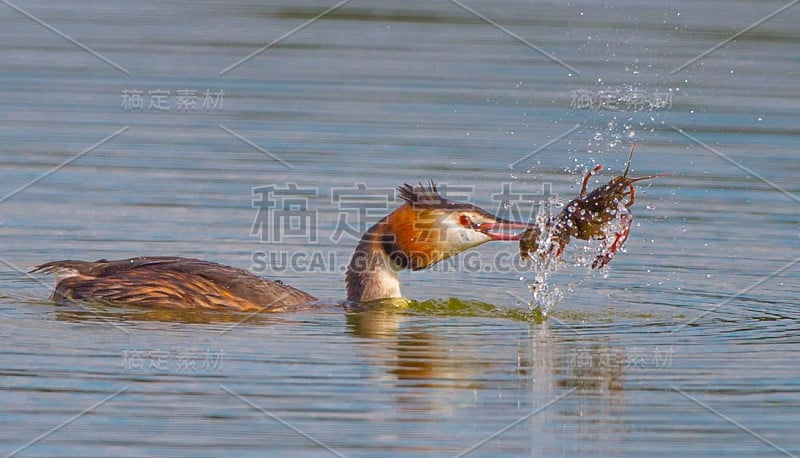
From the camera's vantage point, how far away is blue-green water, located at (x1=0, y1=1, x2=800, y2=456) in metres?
9.13

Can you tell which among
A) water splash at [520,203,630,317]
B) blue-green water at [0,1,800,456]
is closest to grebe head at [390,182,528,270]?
water splash at [520,203,630,317]

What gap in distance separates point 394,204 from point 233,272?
3178mm

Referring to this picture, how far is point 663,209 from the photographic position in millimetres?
15445

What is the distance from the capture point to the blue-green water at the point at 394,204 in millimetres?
9133

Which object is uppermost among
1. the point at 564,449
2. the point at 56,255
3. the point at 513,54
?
the point at 513,54

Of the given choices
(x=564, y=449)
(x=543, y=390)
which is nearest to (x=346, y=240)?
(x=543, y=390)

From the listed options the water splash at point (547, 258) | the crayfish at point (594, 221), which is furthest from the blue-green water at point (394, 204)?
the crayfish at point (594, 221)

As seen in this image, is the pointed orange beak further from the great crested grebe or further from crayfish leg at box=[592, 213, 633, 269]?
crayfish leg at box=[592, 213, 633, 269]

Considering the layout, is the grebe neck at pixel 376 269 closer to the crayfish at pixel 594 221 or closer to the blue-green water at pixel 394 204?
the blue-green water at pixel 394 204

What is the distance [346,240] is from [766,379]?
5.10 meters

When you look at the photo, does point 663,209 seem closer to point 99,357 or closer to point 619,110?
point 619,110

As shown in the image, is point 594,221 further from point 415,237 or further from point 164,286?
point 164,286

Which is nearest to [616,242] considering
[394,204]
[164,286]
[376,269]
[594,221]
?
[594,221]

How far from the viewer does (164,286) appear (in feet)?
39.4
